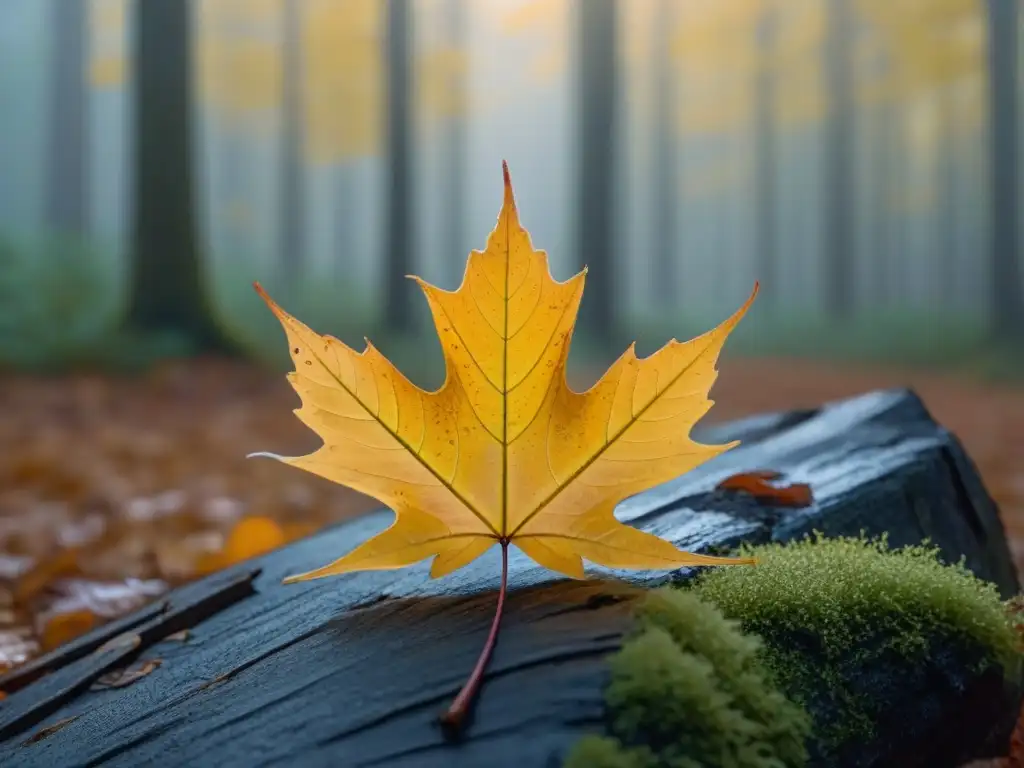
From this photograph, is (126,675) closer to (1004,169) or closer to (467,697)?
(467,697)

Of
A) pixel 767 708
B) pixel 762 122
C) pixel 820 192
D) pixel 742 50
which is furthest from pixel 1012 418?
pixel 820 192

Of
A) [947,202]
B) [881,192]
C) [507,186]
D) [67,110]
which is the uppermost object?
[67,110]

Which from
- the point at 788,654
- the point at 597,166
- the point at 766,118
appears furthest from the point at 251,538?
the point at 766,118

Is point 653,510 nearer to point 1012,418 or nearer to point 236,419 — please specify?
point 236,419

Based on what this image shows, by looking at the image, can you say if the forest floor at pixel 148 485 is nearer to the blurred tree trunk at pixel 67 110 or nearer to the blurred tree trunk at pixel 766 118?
the blurred tree trunk at pixel 67 110

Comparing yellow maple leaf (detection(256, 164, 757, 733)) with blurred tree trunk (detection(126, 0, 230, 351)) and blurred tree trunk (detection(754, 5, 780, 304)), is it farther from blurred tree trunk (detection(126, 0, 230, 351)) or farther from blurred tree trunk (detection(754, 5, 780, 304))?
blurred tree trunk (detection(754, 5, 780, 304))

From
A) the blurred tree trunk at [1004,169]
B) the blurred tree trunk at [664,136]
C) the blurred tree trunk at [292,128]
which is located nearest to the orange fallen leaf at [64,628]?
the blurred tree trunk at [1004,169]
